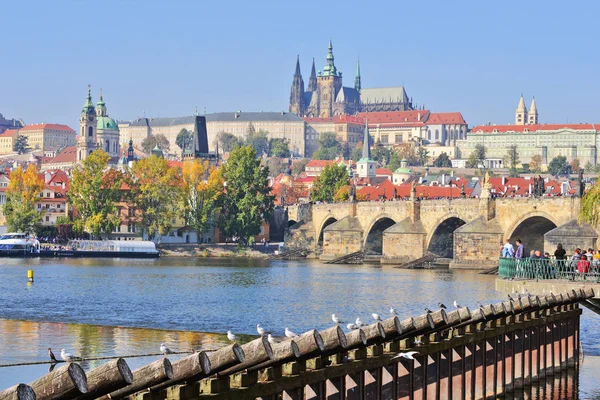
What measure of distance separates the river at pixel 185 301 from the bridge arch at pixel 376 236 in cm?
883

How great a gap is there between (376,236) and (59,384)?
290 ft

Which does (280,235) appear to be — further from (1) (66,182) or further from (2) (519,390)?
(2) (519,390)

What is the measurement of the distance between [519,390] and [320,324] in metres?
17.5

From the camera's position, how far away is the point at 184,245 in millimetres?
108562

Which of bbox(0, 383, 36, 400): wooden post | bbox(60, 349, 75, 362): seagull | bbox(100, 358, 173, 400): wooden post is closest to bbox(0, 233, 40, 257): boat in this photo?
bbox(60, 349, 75, 362): seagull

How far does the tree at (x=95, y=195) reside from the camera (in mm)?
104500

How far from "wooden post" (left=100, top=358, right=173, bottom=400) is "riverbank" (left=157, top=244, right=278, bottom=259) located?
305 feet

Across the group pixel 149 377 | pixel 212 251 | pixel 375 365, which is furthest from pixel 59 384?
pixel 212 251

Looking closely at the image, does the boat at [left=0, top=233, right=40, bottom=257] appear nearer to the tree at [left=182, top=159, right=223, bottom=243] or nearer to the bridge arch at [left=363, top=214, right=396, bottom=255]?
the tree at [left=182, top=159, right=223, bottom=243]

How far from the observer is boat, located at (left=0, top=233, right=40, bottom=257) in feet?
325

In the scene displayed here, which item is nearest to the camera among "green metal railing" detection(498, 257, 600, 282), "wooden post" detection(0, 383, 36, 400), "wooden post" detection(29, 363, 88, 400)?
"wooden post" detection(0, 383, 36, 400)

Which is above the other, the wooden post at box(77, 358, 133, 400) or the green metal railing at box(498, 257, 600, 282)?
the green metal railing at box(498, 257, 600, 282)

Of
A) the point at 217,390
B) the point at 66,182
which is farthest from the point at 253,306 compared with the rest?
the point at 66,182

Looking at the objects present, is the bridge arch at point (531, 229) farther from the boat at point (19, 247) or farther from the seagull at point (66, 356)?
the seagull at point (66, 356)
